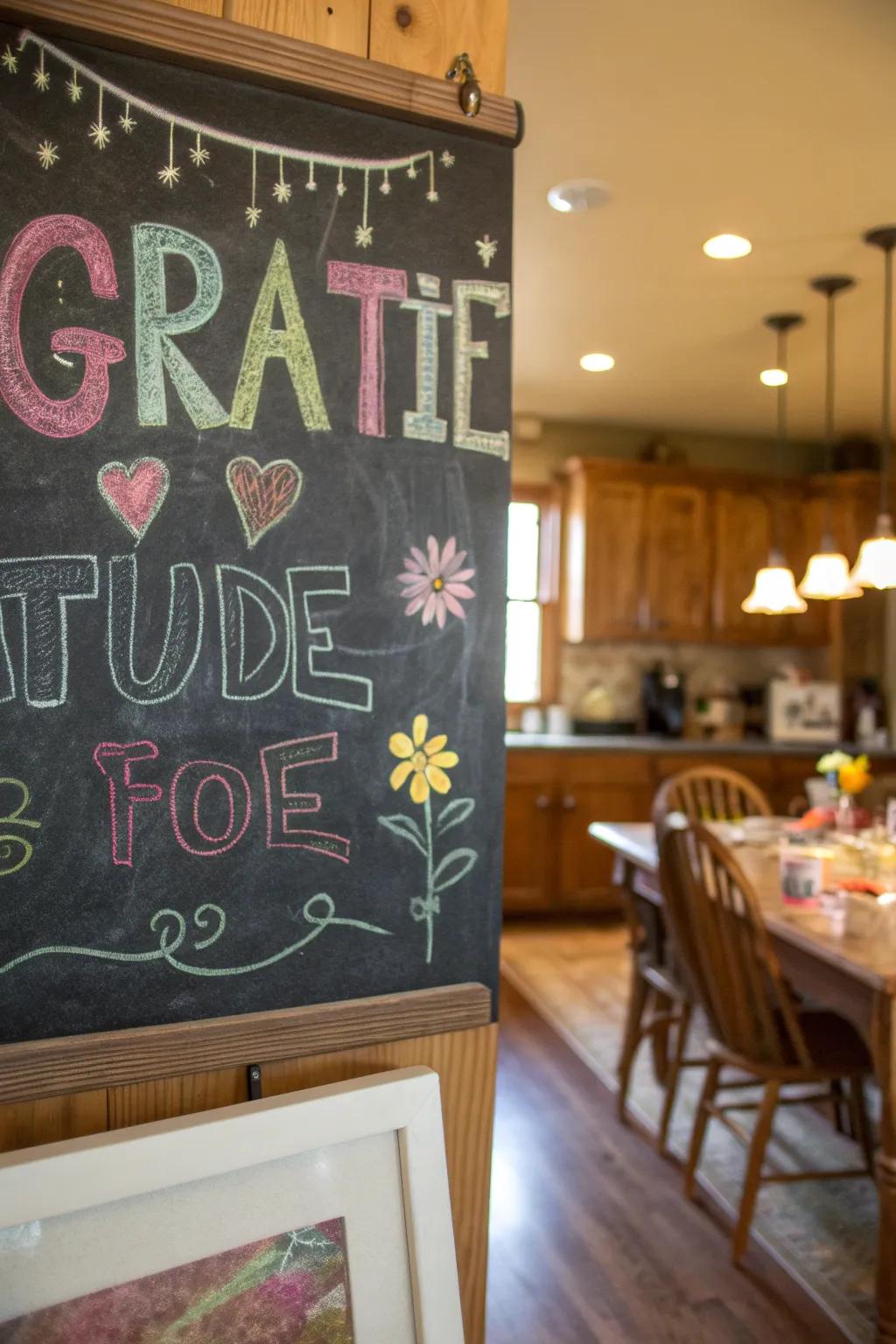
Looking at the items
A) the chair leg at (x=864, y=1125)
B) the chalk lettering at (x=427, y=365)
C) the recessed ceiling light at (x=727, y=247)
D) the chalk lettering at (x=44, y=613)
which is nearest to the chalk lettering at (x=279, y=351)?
the chalk lettering at (x=427, y=365)

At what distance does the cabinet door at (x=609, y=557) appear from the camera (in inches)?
212

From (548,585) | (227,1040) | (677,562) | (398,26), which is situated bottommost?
(227,1040)

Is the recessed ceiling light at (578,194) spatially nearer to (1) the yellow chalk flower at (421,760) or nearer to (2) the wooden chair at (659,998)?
(2) the wooden chair at (659,998)

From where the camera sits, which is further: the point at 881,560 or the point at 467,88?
the point at 881,560

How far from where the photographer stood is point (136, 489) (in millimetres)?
1018

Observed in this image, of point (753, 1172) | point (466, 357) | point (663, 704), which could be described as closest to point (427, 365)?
point (466, 357)

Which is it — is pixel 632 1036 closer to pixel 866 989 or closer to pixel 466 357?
pixel 866 989

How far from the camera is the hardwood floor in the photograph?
6.64 feet

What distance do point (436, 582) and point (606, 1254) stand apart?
1.84 meters

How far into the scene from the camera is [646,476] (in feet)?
17.9

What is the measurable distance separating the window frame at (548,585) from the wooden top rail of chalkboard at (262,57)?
462 centimetres

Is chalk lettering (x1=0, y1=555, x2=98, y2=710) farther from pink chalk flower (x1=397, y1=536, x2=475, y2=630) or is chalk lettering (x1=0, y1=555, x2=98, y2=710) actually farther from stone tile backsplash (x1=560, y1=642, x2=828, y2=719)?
stone tile backsplash (x1=560, y1=642, x2=828, y2=719)

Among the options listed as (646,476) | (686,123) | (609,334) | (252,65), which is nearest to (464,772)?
(252,65)

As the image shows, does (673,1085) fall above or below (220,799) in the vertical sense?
below
